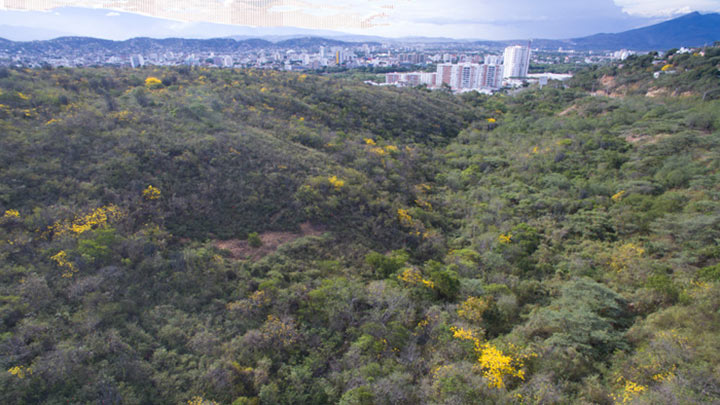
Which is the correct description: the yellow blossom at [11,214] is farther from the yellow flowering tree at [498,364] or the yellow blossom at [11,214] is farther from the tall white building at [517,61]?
the tall white building at [517,61]

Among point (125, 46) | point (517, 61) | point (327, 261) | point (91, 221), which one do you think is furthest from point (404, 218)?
point (125, 46)

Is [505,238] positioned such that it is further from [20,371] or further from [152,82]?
[152,82]

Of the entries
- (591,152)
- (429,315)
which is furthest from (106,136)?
(591,152)

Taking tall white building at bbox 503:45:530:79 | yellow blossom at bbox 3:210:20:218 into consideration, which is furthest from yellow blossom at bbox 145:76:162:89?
tall white building at bbox 503:45:530:79

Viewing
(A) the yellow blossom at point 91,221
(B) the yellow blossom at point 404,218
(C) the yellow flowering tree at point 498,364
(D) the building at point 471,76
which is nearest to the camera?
(C) the yellow flowering tree at point 498,364

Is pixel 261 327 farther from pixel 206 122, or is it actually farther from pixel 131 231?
pixel 206 122

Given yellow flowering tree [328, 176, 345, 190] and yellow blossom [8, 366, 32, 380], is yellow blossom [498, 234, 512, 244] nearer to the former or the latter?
yellow flowering tree [328, 176, 345, 190]

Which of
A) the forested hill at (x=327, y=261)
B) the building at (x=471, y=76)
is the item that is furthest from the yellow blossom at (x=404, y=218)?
the building at (x=471, y=76)
